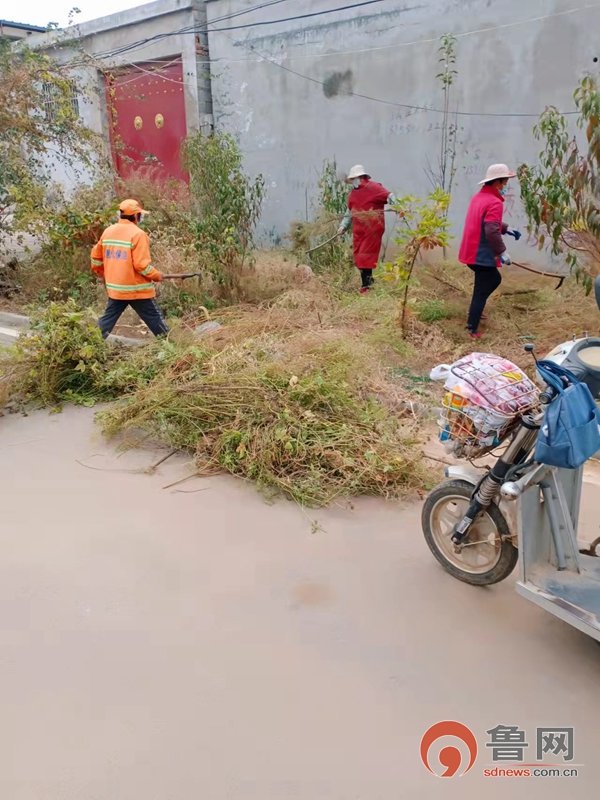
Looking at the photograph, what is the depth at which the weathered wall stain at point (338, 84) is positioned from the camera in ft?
32.2

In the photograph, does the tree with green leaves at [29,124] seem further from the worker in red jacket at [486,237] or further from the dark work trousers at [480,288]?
the dark work trousers at [480,288]

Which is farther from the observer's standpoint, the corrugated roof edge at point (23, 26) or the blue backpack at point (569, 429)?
the corrugated roof edge at point (23, 26)

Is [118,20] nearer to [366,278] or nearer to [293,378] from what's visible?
[366,278]

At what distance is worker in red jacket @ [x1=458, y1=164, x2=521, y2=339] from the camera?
5.88 m

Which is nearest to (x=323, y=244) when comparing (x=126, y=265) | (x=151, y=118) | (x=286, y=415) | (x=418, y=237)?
(x=418, y=237)

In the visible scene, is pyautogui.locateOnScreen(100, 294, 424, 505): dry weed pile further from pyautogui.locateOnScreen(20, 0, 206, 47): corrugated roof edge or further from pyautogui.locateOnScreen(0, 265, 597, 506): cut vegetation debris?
pyautogui.locateOnScreen(20, 0, 206, 47): corrugated roof edge

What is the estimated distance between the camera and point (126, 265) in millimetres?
5824

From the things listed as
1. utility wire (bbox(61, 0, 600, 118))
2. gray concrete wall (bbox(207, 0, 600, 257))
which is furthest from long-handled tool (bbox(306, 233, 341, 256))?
utility wire (bbox(61, 0, 600, 118))

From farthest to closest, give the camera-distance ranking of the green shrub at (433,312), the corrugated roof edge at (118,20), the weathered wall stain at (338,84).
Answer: the corrugated roof edge at (118,20) → the weathered wall stain at (338,84) → the green shrub at (433,312)

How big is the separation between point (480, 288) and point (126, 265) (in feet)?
11.2

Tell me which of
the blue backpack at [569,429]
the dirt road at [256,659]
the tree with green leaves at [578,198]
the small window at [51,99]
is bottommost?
the dirt road at [256,659]

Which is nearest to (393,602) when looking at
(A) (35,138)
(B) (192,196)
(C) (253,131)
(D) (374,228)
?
(D) (374,228)

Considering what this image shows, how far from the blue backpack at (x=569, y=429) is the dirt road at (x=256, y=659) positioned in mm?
876

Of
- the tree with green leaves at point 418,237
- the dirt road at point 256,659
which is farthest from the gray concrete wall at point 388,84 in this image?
the dirt road at point 256,659
